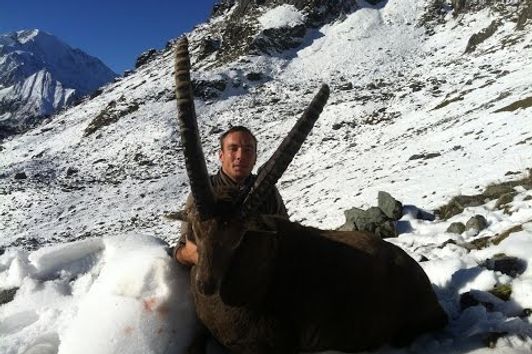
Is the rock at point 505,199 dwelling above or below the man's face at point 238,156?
below

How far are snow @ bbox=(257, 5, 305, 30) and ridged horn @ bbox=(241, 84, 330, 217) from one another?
7773 cm

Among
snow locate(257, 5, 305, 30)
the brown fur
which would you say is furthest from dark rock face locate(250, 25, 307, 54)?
the brown fur

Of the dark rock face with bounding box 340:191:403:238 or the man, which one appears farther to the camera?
the dark rock face with bounding box 340:191:403:238

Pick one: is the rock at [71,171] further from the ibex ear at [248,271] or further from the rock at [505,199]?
the ibex ear at [248,271]

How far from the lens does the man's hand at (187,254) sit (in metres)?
4.87

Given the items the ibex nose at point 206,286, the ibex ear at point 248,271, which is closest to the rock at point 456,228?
the ibex ear at point 248,271

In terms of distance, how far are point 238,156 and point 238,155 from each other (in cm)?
1

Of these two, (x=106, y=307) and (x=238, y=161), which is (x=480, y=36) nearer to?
(x=238, y=161)

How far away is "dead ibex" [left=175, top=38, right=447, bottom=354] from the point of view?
162 inches

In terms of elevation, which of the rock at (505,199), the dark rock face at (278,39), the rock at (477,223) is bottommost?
the rock at (505,199)

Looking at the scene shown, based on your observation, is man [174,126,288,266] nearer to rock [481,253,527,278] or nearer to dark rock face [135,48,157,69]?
rock [481,253,527,278]

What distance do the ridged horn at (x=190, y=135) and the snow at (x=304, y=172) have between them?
6.17 ft

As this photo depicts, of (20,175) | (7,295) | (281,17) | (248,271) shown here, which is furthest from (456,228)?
(281,17)

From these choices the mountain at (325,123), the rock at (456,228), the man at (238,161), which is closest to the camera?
the man at (238,161)
